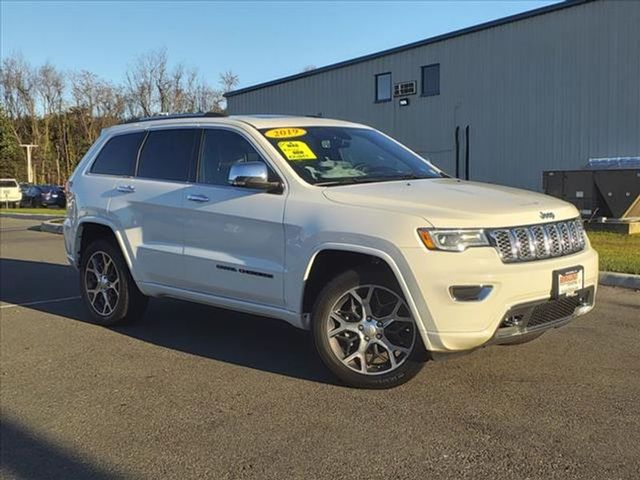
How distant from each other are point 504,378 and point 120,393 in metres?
2.68

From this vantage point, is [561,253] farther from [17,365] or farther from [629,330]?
[17,365]

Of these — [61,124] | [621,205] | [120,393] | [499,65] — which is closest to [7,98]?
[61,124]

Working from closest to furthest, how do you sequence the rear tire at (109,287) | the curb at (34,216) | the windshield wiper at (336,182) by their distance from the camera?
1. the windshield wiper at (336,182)
2. the rear tire at (109,287)
3. the curb at (34,216)

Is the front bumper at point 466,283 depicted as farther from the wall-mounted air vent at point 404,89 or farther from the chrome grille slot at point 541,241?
the wall-mounted air vent at point 404,89

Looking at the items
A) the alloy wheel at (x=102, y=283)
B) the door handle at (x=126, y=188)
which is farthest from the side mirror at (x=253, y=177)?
the alloy wheel at (x=102, y=283)

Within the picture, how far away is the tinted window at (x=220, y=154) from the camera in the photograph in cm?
531

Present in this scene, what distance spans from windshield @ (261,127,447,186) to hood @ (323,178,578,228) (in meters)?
0.27

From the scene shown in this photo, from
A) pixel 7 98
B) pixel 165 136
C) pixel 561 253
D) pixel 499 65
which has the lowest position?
pixel 561 253

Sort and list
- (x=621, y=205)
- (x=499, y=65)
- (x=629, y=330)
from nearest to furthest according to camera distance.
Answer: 1. (x=629, y=330)
2. (x=621, y=205)
3. (x=499, y=65)

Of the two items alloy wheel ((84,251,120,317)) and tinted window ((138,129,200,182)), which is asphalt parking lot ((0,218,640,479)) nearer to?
alloy wheel ((84,251,120,317))

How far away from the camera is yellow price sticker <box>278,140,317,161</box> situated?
16.6ft

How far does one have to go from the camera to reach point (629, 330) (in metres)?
5.97

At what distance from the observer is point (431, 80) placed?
25.4 metres

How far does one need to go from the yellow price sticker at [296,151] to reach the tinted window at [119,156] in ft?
6.09
